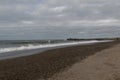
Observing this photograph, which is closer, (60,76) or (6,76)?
(60,76)

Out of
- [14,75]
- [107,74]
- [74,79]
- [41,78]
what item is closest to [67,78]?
[74,79]

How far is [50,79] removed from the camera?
38.5ft

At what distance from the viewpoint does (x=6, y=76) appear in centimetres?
1319

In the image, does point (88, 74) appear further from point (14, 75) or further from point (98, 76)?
point (14, 75)

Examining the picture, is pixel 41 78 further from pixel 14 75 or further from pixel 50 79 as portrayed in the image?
pixel 14 75

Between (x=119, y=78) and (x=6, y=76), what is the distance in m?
5.47

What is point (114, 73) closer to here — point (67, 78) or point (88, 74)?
point (88, 74)

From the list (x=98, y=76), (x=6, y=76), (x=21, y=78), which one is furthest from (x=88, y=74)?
(x=6, y=76)

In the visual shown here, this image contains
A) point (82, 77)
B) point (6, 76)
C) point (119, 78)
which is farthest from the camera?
point (6, 76)

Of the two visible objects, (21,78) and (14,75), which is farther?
(14,75)

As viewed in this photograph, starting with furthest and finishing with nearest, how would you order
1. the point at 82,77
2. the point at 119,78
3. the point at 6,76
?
the point at 6,76 < the point at 82,77 < the point at 119,78

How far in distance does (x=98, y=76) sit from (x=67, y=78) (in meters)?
1.44

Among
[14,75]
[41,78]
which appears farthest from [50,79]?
[14,75]

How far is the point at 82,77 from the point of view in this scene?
39.6 ft
